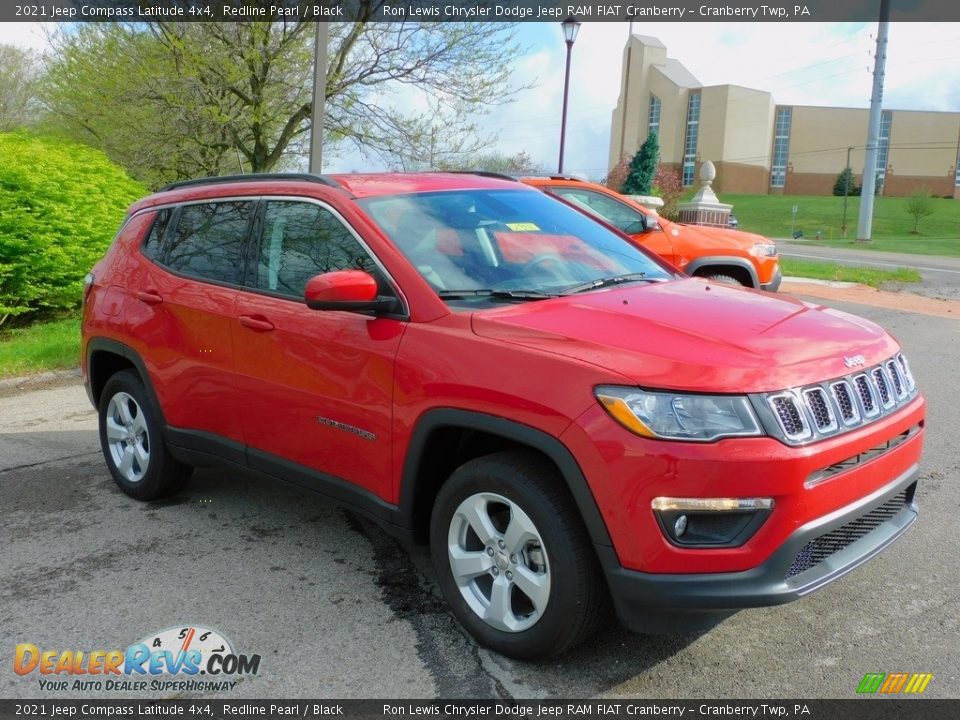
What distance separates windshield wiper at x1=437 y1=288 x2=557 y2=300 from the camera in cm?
349

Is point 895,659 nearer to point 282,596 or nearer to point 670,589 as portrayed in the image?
point 670,589

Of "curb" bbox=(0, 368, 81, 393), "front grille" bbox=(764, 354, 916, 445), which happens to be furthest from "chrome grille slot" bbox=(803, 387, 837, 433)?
"curb" bbox=(0, 368, 81, 393)

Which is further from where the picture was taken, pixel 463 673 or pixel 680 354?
pixel 463 673

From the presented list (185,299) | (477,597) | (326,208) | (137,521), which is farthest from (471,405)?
(137,521)

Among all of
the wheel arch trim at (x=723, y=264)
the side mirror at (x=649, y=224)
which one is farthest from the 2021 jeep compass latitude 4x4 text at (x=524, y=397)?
the wheel arch trim at (x=723, y=264)

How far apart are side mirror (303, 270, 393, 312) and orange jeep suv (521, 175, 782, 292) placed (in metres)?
5.64

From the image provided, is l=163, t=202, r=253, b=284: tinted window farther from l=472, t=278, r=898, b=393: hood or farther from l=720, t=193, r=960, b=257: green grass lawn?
l=720, t=193, r=960, b=257: green grass lawn

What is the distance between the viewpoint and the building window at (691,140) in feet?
297

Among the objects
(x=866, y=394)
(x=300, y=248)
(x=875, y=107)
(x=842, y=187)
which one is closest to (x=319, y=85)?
(x=300, y=248)

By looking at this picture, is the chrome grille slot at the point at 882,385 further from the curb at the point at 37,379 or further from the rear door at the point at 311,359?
the curb at the point at 37,379

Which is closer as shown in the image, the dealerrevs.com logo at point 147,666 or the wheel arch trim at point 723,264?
the dealerrevs.com logo at point 147,666

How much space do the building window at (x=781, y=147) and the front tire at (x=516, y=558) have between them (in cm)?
10171

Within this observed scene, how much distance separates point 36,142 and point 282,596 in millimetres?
9998

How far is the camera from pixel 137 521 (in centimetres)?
472
